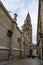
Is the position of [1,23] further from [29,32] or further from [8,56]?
[29,32]

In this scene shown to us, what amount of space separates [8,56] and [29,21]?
55.1 meters

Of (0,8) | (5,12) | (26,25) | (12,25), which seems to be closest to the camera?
(0,8)

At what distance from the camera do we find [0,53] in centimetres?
1494

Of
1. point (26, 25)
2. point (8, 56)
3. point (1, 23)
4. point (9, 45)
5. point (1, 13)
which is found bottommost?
point (8, 56)

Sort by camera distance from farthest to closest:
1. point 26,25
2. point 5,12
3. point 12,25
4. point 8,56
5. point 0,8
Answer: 1. point 26,25
2. point 12,25
3. point 8,56
4. point 5,12
5. point 0,8

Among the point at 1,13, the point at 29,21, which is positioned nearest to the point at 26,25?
the point at 29,21

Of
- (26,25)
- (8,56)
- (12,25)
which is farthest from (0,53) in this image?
(26,25)

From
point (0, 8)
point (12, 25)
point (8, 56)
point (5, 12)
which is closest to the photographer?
point (0, 8)

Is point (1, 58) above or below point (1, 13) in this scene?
below

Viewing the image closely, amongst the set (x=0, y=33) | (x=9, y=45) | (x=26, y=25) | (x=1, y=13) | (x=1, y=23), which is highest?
(x=26, y=25)

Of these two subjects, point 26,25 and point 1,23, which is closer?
point 1,23

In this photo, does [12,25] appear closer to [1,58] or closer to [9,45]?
[9,45]

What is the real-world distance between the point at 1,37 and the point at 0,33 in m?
0.62

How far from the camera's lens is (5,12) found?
16609mm
